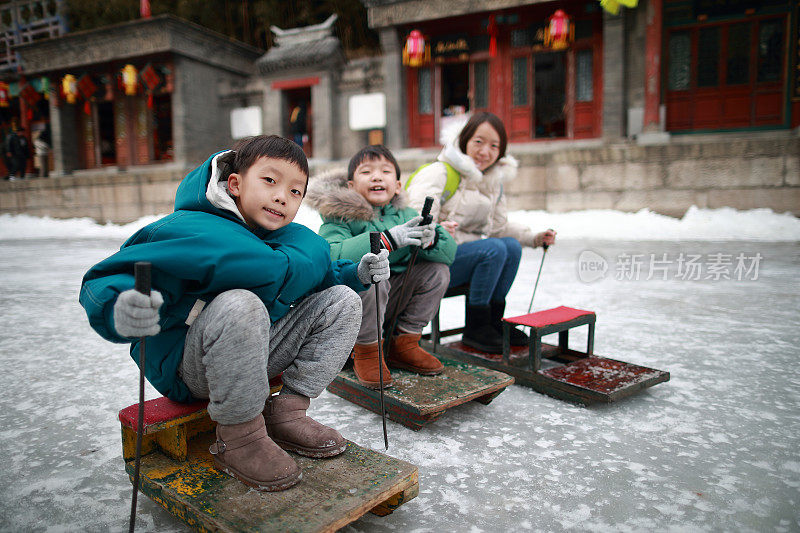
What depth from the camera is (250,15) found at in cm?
1822

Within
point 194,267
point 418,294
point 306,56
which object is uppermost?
point 306,56

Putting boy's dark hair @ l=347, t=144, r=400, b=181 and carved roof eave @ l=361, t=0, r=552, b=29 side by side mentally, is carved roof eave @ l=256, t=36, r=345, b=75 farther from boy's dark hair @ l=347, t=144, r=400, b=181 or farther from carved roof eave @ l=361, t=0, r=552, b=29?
boy's dark hair @ l=347, t=144, r=400, b=181

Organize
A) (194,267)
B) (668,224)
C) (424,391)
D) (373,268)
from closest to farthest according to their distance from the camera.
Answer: (194,267) < (373,268) < (424,391) < (668,224)

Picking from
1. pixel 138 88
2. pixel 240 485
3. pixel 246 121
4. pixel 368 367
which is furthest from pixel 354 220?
pixel 138 88

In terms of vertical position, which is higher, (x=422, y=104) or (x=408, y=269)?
(x=422, y=104)

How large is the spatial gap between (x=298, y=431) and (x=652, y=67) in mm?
11366

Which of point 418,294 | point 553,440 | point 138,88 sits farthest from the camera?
point 138,88

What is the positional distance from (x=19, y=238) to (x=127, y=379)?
12691 millimetres

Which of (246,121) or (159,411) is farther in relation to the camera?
(246,121)

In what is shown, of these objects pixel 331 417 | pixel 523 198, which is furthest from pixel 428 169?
pixel 523 198

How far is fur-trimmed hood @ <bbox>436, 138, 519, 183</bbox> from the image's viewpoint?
115 inches

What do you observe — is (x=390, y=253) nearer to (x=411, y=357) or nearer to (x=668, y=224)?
(x=411, y=357)

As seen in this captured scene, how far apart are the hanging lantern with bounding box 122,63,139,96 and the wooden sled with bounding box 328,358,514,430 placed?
1541 cm

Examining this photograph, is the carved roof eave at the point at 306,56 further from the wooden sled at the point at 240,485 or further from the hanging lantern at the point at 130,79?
the wooden sled at the point at 240,485
